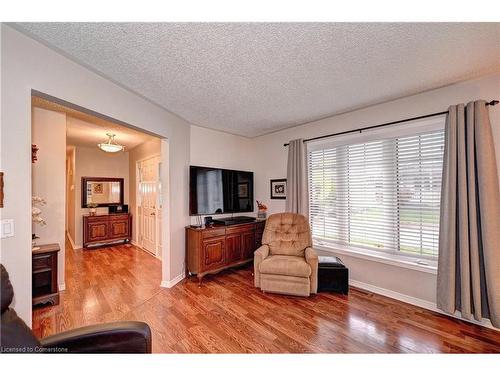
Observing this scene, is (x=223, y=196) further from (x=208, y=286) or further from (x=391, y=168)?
(x=391, y=168)

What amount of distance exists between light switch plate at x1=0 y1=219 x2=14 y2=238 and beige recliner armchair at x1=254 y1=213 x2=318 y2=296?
2265 millimetres

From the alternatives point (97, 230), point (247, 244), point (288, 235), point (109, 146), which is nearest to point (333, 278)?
point (288, 235)

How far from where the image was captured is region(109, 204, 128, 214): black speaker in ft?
17.4

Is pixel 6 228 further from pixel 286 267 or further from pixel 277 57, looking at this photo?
pixel 286 267

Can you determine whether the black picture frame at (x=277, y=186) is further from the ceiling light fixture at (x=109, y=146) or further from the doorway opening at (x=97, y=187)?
the ceiling light fixture at (x=109, y=146)

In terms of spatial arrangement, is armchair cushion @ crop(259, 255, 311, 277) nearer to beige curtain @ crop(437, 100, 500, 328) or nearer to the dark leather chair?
beige curtain @ crop(437, 100, 500, 328)

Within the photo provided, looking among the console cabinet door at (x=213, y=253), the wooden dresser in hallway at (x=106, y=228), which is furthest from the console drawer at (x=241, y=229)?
the wooden dresser in hallway at (x=106, y=228)

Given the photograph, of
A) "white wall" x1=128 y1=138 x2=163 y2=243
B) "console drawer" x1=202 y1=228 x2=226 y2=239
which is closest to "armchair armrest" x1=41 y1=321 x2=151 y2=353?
"console drawer" x1=202 y1=228 x2=226 y2=239

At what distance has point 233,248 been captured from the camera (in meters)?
3.43

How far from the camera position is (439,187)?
2350mm

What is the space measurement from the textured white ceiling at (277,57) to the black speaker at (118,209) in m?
3.87
